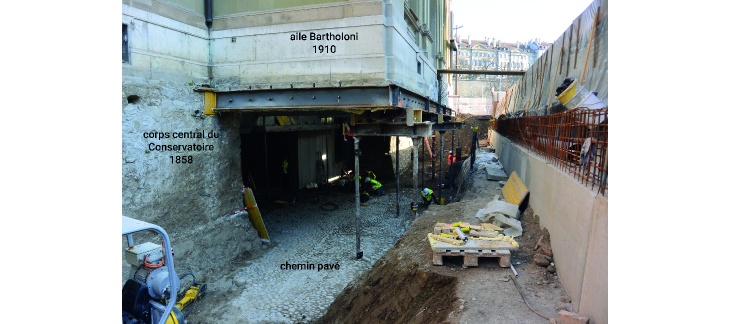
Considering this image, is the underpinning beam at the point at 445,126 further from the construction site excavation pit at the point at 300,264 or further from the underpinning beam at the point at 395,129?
the underpinning beam at the point at 395,129

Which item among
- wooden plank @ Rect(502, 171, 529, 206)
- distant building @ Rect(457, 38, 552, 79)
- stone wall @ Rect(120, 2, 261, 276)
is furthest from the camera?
distant building @ Rect(457, 38, 552, 79)

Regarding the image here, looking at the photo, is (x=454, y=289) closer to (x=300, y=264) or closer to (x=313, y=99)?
(x=300, y=264)

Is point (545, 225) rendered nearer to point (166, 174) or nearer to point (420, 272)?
point (420, 272)

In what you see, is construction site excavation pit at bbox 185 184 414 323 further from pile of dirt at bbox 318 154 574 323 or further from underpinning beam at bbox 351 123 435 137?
underpinning beam at bbox 351 123 435 137

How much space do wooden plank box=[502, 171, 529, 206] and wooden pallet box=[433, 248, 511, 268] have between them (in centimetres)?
336

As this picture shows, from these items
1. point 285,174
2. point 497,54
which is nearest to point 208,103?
point 285,174

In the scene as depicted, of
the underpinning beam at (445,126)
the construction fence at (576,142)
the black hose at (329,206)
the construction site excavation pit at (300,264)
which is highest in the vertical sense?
the underpinning beam at (445,126)

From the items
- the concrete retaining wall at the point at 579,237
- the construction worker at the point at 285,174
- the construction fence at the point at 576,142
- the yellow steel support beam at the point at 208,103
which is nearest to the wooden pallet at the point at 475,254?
the concrete retaining wall at the point at 579,237

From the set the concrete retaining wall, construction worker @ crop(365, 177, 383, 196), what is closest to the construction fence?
the concrete retaining wall

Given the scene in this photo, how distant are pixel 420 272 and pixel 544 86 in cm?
941

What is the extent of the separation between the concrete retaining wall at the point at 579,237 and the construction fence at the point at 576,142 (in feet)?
0.60

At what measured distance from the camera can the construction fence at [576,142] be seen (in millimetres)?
4887

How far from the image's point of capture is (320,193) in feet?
54.8

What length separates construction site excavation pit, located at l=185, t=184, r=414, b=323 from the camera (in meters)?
7.41
